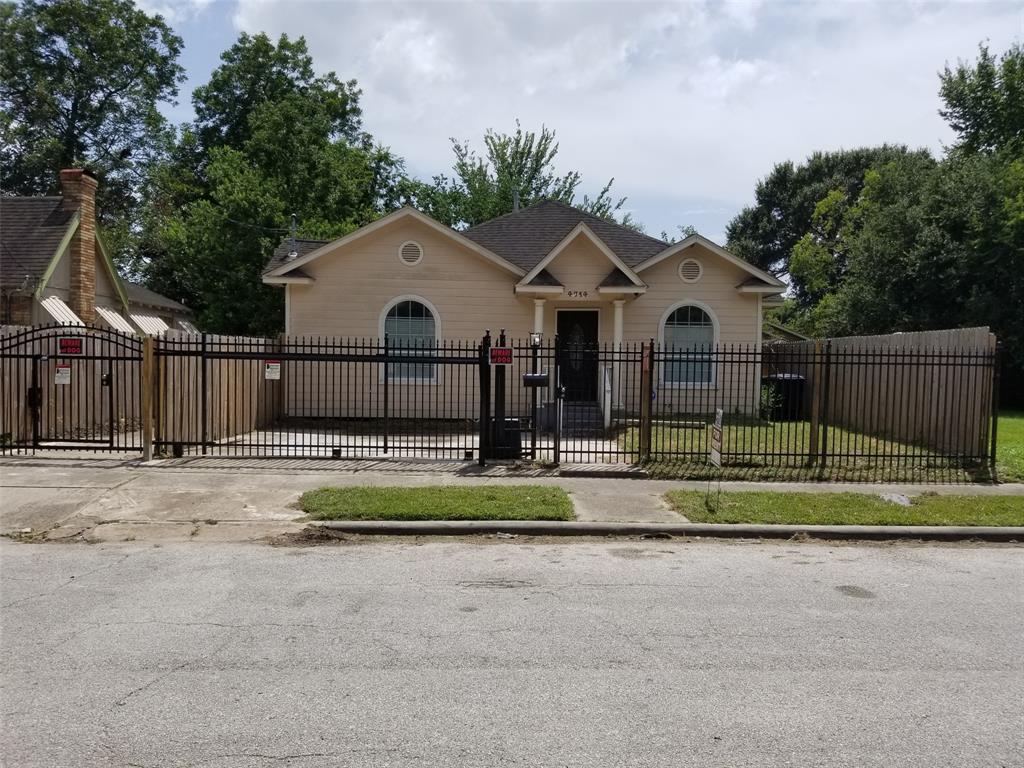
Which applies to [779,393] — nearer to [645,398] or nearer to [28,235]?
[645,398]

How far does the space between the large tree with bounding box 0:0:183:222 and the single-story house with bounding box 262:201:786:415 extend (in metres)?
27.3

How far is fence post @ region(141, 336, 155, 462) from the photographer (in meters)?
11.4

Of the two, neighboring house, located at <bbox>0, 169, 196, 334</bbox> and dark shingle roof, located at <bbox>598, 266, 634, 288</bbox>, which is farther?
dark shingle roof, located at <bbox>598, 266, 634, 288</bbox>

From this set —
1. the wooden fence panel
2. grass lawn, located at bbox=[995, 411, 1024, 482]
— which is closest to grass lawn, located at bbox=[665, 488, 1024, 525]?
grass lawn, located at bbox=[995, 411, 1024, 482]

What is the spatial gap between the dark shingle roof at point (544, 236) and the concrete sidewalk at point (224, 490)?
813cm

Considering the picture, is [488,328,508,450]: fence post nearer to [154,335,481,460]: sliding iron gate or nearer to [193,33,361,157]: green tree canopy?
[154,335,481,460]: sliding iron gate

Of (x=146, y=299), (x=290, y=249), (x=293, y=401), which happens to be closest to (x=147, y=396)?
(x=293, y=401)

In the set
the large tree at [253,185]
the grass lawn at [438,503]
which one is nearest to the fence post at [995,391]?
the grass lawn at [438,503]

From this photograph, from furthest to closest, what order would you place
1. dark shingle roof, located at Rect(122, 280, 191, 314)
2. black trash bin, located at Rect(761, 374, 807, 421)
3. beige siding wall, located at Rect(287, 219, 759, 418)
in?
dark shingle roof, located at Rect(122, 280, 191, 314), black trash bin, located at Rect(761, 374, 807, 421), beige siding wall, located at Rect(287, 219, 759, 418)

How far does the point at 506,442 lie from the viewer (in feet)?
39.6

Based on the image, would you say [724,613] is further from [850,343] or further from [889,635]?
[850,343]

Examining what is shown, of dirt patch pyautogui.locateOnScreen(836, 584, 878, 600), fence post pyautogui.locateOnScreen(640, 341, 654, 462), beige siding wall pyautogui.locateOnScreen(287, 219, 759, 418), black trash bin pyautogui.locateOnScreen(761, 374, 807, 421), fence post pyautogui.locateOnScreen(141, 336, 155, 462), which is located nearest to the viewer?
dirt patch pyautogui.locateOnScreen(836, 584, 878, 600)

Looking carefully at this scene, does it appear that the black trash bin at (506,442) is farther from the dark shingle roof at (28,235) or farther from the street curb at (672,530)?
the dark shingle roof at (28,235)

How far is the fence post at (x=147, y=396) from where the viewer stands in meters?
11.4
